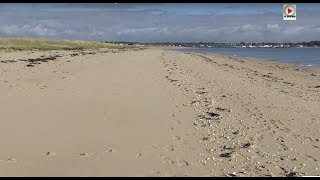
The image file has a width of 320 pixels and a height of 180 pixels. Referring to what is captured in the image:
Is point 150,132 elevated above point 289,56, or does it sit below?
above

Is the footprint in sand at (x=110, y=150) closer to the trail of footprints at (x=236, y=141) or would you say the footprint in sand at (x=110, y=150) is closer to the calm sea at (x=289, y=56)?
the trail of footprints at (x=236, y=141)

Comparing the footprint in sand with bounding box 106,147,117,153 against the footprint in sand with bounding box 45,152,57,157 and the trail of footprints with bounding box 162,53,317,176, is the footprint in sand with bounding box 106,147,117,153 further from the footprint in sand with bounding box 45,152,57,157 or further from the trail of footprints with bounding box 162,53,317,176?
the trail of footprints with bounding box 162,53,317,176

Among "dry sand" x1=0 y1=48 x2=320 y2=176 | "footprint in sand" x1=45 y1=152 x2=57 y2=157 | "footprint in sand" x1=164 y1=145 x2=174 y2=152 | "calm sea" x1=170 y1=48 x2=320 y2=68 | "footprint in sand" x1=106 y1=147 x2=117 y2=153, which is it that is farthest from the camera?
"calm sea" x1=170 y1=48 x2=320 y2=68

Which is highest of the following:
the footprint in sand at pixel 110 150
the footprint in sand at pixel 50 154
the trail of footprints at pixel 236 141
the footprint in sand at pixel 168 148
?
the footprint in sand at pixel 50 154

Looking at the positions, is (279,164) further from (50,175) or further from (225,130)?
(50,175)

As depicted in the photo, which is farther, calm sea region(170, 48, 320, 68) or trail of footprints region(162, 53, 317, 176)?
calm sea region(170, 48, 320, 68)

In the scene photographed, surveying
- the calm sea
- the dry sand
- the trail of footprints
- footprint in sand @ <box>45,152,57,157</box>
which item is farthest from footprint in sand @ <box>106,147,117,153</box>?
the calm sea

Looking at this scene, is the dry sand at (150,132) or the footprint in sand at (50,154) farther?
the footprint in sand at (50,154)

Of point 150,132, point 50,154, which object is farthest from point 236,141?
point 50,154

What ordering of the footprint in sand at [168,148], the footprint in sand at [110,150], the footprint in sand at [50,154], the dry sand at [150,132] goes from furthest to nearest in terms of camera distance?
1. the footprint in sand at [168,148]
2. the footprint in sand at [110,150]
3. the footprint in sand at [50,154]
4. the dry sand at [150,132]

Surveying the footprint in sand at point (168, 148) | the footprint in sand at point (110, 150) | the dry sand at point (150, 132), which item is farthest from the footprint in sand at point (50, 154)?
the footprint in sand at point (168, 148)

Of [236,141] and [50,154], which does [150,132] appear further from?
[50,154]

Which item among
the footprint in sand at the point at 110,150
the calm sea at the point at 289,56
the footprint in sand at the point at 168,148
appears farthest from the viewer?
the calm sea at the point at 289,56

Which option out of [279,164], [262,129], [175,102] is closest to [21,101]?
[175,102]
